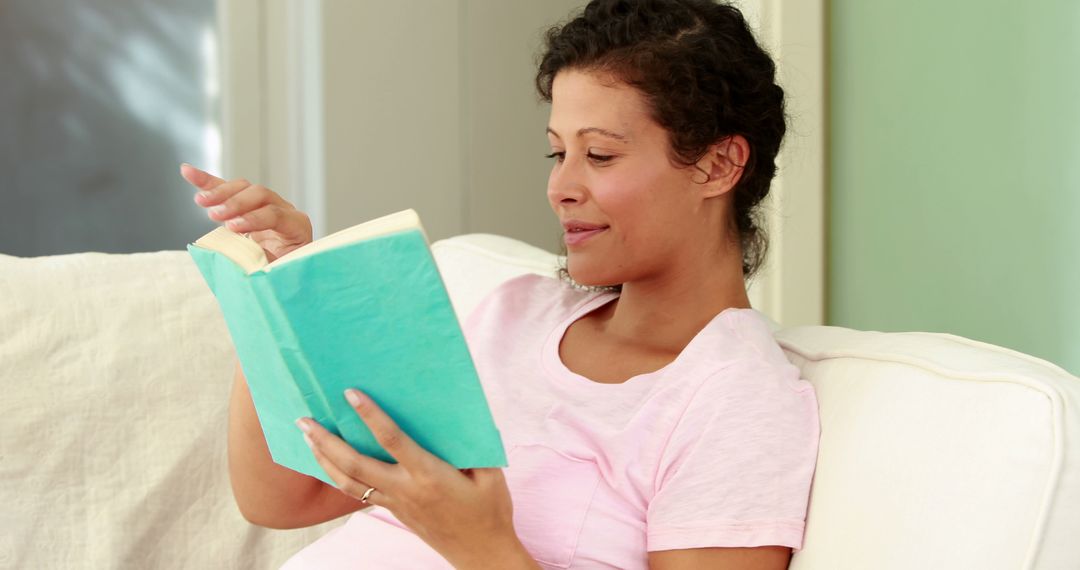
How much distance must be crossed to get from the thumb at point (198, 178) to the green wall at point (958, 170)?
2.97 ft

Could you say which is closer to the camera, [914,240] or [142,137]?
[914,240]

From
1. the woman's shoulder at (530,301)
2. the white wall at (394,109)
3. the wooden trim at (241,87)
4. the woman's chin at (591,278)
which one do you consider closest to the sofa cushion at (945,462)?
the woman's chin at (591,278)

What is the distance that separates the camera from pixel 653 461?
961 millimetres

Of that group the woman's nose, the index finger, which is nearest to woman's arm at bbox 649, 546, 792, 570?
the index finger

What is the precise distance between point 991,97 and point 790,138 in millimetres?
407

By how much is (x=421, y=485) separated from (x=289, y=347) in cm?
13

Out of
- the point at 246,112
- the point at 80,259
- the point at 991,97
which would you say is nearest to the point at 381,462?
the point at 80,259

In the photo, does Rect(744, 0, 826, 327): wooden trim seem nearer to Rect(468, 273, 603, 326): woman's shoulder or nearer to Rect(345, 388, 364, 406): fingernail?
Rect(468, 273, 603, 326): woman's shoulder

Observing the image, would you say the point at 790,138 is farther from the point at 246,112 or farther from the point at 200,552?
the point at 246,112

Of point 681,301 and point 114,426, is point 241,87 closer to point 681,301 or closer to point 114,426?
point 114,426

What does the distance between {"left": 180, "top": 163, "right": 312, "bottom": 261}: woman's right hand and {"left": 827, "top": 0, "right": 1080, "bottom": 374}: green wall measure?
838 mm

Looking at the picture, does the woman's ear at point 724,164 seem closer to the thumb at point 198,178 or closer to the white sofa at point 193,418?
the white sofa at point 193,418

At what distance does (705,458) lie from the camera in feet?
3.00

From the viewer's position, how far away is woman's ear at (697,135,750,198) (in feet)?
3.58
